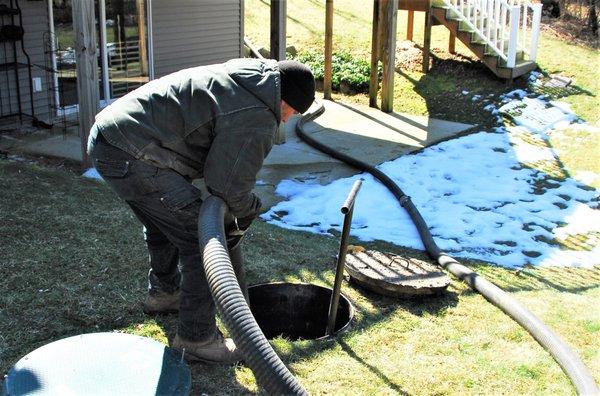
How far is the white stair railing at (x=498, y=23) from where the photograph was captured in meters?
11.3

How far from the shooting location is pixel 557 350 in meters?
3.84

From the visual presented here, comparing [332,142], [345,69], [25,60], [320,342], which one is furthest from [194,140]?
[345,69]

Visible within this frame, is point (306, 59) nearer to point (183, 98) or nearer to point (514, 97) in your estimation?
point (514, 97)

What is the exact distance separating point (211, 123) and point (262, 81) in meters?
0.29

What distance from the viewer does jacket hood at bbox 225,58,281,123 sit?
116 inches

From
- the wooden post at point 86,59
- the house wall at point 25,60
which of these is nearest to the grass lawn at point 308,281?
the wooden post at point 86,59

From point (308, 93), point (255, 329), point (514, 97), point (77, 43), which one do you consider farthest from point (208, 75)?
point (514, 97)

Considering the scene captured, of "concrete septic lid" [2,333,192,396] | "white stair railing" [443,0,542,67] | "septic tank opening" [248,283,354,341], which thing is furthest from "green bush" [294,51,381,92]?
"concrete septic lid" [2,333,192,396]

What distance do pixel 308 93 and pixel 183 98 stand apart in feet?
1.81

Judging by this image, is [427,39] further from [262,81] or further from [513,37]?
[262,81]

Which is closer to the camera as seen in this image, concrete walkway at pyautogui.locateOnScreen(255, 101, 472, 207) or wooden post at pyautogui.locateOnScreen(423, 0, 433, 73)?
concrete walkway at pyautogui.locateOnScreen(255, 101, 472, 207)

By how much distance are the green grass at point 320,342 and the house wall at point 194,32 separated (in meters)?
5.91

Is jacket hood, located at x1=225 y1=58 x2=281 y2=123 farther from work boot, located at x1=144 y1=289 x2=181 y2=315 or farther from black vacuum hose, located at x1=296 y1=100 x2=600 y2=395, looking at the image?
black vacuum hose, located at x1=296 y1=100 x2=600 y2=395

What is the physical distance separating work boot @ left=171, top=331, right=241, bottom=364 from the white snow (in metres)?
2.68
